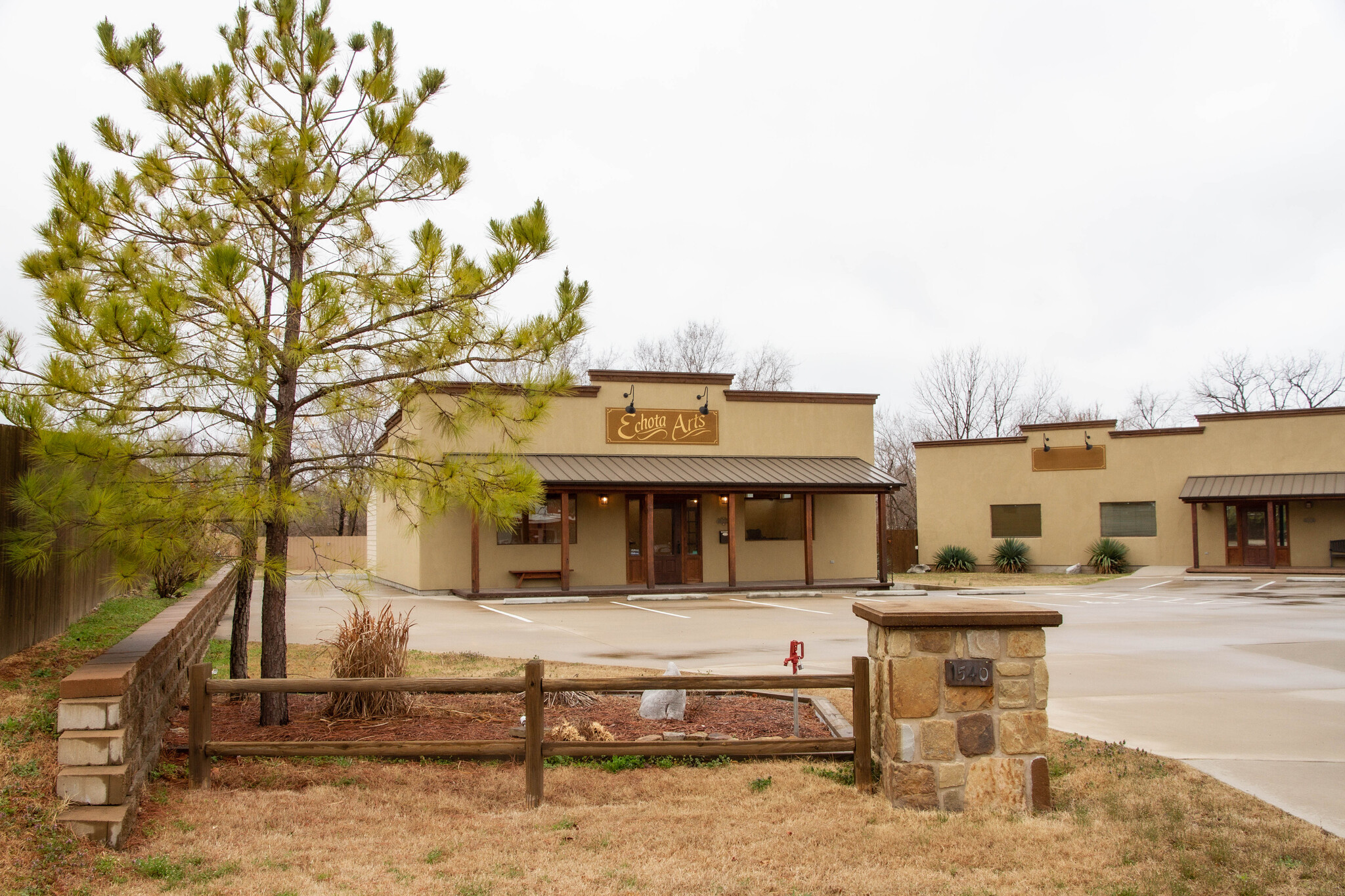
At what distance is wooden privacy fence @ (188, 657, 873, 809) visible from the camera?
5781 millimetres

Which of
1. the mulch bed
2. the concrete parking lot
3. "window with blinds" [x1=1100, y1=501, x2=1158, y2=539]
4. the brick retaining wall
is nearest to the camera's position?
the brick retaining wall

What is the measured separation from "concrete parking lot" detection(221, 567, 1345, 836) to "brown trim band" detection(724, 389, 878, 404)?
5135 mm

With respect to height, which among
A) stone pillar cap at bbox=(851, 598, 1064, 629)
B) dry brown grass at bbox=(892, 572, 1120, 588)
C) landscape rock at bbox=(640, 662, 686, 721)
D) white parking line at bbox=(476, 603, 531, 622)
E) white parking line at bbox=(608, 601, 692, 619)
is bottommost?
dry brown grass at bbox=(892, 572, 1120, 588)

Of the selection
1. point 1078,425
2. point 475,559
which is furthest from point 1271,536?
point 475,559

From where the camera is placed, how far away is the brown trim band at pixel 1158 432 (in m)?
29.4

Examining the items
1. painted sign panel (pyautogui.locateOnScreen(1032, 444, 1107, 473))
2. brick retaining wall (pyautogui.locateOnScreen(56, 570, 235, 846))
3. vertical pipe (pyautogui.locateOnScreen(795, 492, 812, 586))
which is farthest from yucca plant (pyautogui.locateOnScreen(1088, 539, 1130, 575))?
brick retaining wall (pyautogui.locateOnScreen(56, 570, 235, 846))

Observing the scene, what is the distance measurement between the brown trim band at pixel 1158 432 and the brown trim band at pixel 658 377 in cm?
1342

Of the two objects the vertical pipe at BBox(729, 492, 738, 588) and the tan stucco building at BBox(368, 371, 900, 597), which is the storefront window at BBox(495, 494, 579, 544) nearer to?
the tan stucco building at BBox(368, 371, 900, 597)

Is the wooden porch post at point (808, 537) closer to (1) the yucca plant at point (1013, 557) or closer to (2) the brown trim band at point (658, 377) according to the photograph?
(2) the brown trim band at point (658, 377)

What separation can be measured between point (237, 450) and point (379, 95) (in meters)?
2.72

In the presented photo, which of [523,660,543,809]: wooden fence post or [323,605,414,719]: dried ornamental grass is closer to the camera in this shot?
[523,660,543,809]: wooden fence post

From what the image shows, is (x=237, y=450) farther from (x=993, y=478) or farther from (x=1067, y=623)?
(x=993, y=478)

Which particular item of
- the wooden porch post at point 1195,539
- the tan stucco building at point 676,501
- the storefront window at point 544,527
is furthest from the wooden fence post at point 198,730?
the wooden porch post at point 1195,539

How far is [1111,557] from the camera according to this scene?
2962cm
